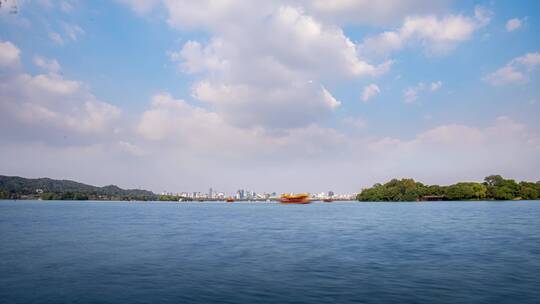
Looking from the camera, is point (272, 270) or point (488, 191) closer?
point (272, 270)

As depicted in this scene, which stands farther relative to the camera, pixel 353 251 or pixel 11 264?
pixel 353 251

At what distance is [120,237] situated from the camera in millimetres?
35000

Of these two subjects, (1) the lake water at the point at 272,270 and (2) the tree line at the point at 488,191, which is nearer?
(1) the lake water at the point at 272,270

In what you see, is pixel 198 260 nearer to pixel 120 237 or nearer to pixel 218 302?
pixel 218 302

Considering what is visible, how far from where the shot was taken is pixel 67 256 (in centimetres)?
2412

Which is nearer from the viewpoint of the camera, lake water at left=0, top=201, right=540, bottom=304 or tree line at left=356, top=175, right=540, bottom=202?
lake water at left=0, top=201, right=540, bottom=304

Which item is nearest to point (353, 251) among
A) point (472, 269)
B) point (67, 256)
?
point (472, 269)

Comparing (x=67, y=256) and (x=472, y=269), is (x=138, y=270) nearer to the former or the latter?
(x=67, y=256)

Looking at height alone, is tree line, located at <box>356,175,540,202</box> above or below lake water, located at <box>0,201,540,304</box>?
above

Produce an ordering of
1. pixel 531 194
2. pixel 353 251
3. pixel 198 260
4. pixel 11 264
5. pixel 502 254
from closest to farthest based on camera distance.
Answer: pixel 11 264
pixel 198 260
pixel 502 254
pixel 353 251
pixel 531 194

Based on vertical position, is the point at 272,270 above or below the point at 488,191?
below

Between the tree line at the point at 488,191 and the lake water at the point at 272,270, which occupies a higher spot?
the tree line at the point at 488,191

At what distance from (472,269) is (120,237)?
30.9 m

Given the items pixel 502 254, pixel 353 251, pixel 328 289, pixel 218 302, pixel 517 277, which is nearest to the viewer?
pixel 218 302
